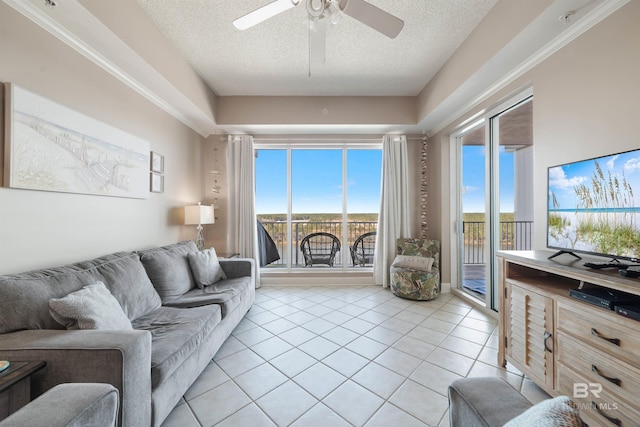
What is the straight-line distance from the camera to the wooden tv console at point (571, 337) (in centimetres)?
111

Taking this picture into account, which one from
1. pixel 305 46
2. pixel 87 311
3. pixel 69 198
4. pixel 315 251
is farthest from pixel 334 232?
pixel 87 311

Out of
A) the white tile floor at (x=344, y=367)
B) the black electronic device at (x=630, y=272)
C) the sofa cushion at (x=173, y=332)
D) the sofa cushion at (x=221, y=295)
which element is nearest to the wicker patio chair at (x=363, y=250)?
the white tile floor at (x=344, y=367)

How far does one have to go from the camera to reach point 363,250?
4414 millimetres

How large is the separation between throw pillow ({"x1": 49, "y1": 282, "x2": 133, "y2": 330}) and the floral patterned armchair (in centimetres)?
308

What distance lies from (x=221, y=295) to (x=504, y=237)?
3.69m

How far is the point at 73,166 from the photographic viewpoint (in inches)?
72.2

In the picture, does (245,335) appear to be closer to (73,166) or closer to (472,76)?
(73,166)

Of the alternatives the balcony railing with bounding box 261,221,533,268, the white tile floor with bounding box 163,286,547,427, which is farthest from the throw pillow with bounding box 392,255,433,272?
the balcony railing with bounding box 261,221,533,268

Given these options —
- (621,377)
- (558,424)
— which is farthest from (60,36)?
(621,377)

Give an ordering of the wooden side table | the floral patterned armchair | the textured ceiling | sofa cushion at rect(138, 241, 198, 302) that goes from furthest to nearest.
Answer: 1. the floral patterned armchair
2. sofa cushion at rect(138, 241, 198, 302)
3. the textured ceiling
4. the wooden side table

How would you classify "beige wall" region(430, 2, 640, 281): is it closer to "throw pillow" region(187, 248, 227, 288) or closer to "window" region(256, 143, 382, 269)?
"window" region(256, 143, 382, 269)

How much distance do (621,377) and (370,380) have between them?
51.6 inches

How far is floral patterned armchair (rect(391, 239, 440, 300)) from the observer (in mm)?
3359
